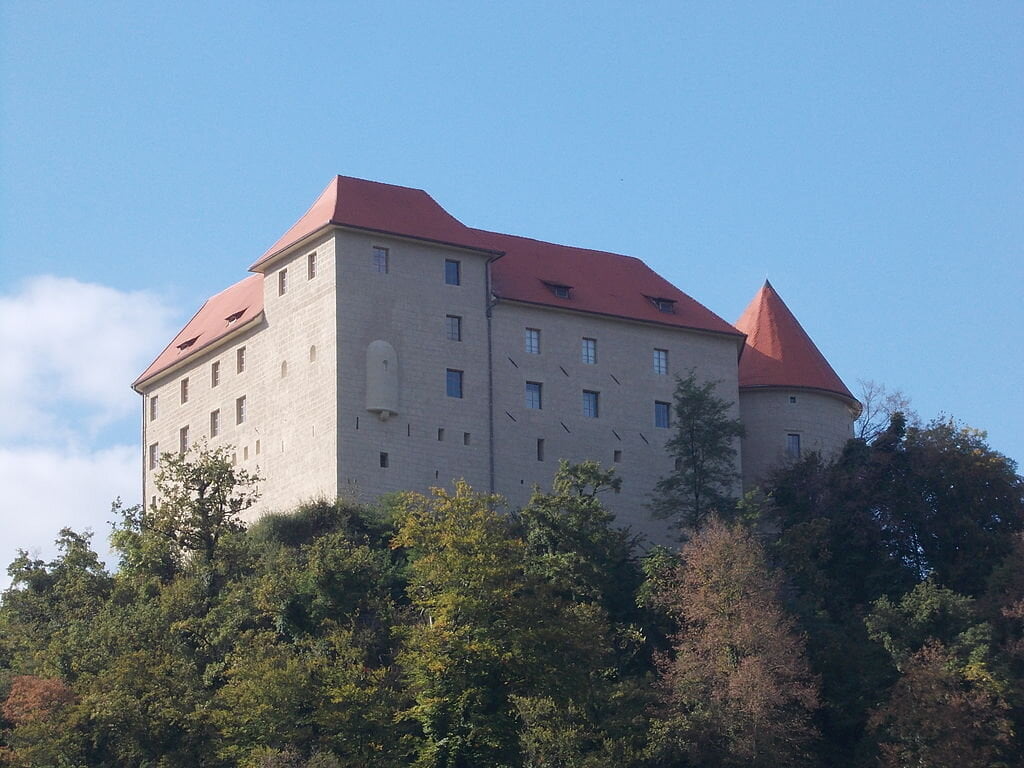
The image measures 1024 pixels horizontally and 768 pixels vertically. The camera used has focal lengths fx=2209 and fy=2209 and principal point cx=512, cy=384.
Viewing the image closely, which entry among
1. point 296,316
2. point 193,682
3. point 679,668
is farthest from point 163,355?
point 679,668

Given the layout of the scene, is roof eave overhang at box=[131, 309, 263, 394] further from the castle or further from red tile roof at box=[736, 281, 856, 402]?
red tile roof at box=[736, 281, 856, 402]

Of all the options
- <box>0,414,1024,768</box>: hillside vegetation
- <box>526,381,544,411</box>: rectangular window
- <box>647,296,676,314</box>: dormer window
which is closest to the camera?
<box>0,414,1024,768</box>: hillside vegetation

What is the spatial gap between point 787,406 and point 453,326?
14491 millimetres

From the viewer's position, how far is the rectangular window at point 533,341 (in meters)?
74.8

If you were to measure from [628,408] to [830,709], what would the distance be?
16.1 m

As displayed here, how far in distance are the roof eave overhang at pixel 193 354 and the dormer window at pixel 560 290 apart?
10149 millimetres

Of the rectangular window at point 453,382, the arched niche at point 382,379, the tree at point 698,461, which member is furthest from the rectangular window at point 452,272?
the tree at point 698,461

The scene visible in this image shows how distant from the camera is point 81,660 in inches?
2472

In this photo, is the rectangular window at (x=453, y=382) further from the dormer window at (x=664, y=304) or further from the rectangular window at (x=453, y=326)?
the dormer window at (x=664, y=304)

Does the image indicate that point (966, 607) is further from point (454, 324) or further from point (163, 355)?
point (163, 355)

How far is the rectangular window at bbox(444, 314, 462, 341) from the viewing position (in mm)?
72625

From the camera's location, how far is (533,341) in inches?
2953

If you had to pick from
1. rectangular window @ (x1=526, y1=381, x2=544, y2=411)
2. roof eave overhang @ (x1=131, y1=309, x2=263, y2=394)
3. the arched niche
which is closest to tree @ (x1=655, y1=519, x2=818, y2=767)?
the arched niche

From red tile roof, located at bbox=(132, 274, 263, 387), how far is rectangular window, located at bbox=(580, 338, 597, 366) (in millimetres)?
11114
